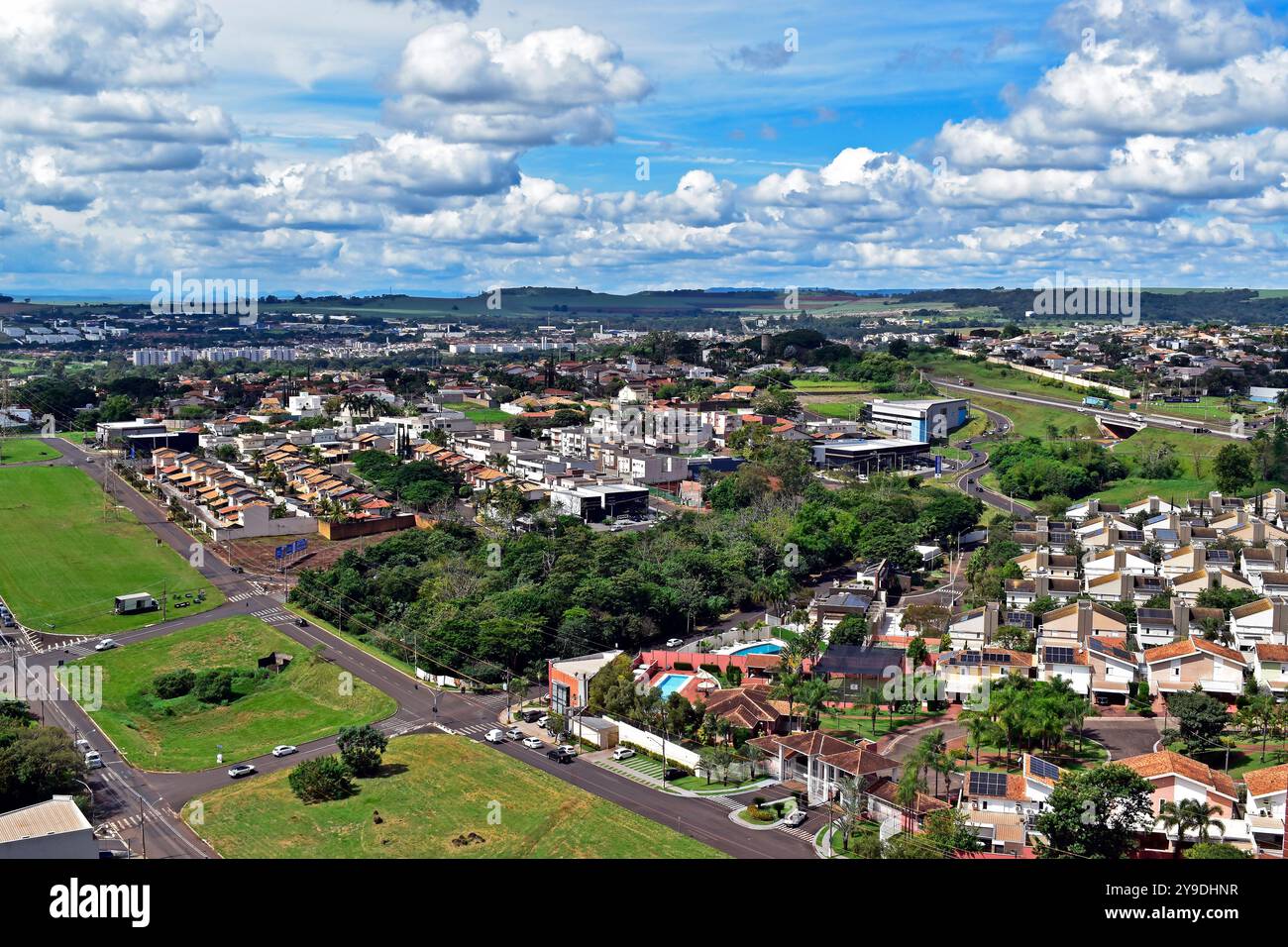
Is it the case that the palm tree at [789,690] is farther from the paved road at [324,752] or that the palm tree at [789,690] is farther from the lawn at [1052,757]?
the paved road at [324,752]

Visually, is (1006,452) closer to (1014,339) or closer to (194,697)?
(194,697)

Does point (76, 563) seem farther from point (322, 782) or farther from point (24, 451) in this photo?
point (24, 451)

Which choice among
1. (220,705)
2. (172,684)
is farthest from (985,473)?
(172,684)

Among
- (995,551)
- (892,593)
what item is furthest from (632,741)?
(995,551)

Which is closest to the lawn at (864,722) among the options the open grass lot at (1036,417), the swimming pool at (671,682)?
the swimming pool at (671,682)
